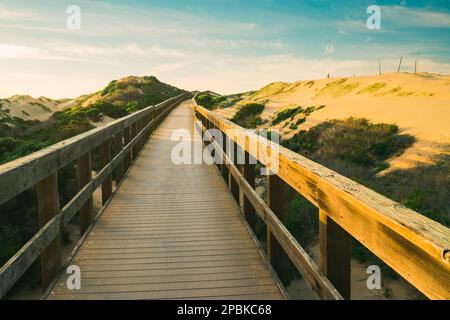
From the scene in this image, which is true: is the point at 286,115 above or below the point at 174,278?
above

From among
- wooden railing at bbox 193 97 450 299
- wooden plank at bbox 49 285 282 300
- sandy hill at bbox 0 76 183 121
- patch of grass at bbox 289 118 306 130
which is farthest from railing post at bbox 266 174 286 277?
sandy hill at bbox 0 76 183 121

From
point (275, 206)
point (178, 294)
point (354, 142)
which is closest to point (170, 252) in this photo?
point (178, 294)

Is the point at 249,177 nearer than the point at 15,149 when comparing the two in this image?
Yes

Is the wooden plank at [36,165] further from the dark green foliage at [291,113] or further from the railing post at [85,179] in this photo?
the dark green foliage at [291,113]

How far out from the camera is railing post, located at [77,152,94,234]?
4.85m

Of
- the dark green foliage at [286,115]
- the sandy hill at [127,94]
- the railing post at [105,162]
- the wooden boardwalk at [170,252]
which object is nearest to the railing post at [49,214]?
the wooden boardwalk at [170,252]

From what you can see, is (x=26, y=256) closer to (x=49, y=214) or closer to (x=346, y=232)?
(x=49, y=214)

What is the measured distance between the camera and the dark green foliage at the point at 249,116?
84.3 ft

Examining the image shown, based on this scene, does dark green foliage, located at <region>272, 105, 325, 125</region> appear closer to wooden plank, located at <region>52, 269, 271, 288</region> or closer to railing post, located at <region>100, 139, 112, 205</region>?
railing post, located at <region>100, 139, 112, 205</region>

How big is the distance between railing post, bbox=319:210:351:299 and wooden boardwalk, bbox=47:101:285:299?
3.51 ft

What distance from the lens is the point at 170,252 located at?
14.4ft

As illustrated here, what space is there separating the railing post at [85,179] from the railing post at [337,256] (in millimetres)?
3250

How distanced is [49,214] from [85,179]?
1411 mm

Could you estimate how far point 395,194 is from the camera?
25.0 feet
